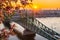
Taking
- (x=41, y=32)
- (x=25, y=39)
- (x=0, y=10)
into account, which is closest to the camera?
(x=0, y=10)

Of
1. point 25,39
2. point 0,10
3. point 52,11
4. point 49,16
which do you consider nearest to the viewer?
point 0,10

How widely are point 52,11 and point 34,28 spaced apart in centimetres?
4346

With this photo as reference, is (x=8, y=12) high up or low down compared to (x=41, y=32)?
up

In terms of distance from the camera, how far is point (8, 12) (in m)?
2.96

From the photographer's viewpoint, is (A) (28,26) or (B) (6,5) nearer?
(B) (6,5)

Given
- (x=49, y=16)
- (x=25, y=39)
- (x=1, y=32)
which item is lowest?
(x=49, y=16)

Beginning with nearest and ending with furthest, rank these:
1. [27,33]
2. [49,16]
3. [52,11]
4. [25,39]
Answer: [25,39]
[27,33]
[49,16]
[52,11]

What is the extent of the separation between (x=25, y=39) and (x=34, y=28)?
271 cm

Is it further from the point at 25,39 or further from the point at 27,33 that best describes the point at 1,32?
the point at 27,33

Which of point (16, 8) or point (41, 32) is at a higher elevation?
point (16, 8)

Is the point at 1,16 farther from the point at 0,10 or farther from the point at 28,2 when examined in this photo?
the point at 28,2

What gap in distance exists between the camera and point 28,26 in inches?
1019

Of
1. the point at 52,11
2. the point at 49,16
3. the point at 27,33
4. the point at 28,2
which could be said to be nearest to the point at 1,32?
A: the point at 28,2

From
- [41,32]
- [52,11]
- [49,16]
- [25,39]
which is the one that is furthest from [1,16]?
[52,11]
